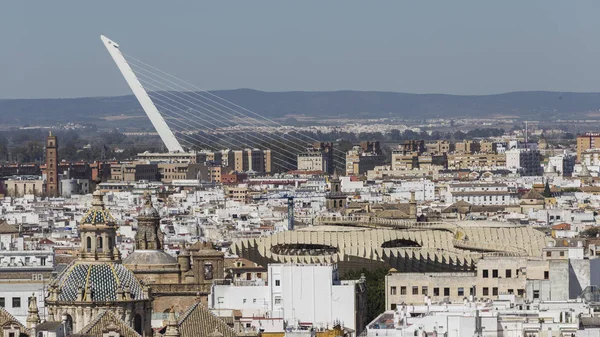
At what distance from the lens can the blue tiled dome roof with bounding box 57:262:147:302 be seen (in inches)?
1441

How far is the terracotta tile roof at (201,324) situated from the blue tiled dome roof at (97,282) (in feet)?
2.83

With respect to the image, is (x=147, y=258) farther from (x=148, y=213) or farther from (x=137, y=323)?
(x=137, y=323)

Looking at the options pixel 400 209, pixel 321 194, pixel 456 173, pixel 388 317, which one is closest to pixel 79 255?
pixel 388 317

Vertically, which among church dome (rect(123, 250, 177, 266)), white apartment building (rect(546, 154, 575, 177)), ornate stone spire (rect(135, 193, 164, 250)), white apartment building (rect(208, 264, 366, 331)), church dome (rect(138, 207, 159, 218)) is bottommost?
white apartment building (rect(208, 264, 366, 331))

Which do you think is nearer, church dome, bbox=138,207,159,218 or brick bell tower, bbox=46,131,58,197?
church dome, bbox=138,207,159,218

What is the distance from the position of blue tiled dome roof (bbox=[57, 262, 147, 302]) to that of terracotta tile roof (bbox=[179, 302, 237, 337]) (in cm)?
86

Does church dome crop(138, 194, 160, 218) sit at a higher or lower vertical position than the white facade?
higher

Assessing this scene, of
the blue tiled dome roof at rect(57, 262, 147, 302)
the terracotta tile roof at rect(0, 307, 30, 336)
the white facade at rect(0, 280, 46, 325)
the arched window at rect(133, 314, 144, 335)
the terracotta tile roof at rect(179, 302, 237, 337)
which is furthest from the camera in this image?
the white facade at rect(0, 280, 46, 325)

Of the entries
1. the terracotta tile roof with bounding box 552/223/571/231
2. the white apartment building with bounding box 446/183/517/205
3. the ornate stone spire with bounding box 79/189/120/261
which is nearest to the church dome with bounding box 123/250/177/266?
the ornate stone spire with bounding box 79/189/120/261

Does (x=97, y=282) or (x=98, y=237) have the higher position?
(x=98, y=237)

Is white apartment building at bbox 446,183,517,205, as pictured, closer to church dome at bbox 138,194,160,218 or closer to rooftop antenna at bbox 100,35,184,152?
rooftop antenna at bbox 100,35,184,152

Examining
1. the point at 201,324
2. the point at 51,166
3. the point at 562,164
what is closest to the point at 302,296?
the point at 201,324

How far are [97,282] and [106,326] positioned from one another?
6.82 feet

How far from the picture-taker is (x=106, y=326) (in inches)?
1366
